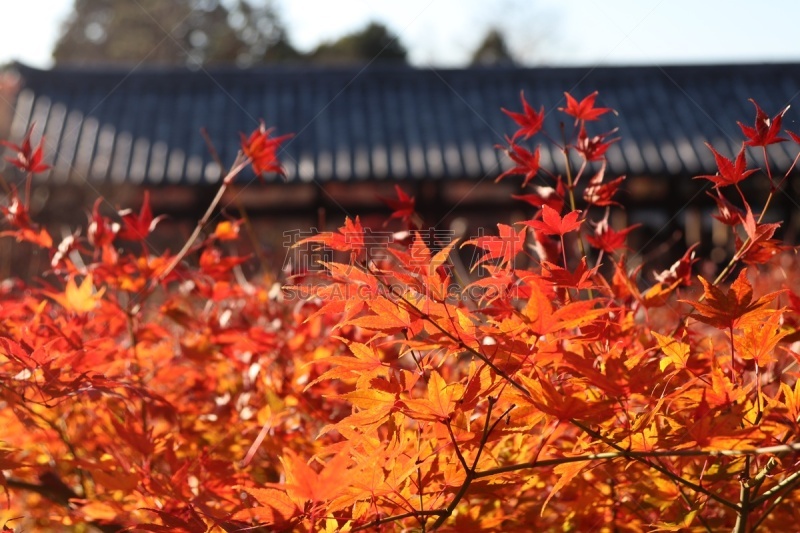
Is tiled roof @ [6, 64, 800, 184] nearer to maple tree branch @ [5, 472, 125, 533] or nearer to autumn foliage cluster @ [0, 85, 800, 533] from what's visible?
autumn foliage cluster @ [0, 85, 800, 533]

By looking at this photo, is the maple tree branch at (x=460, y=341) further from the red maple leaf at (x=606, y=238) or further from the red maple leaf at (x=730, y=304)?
the red maple leaf at (x=606, y=238)

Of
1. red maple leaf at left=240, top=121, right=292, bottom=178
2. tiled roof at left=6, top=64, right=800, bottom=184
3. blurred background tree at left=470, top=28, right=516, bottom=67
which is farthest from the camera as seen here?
blurred background tree at left=470, top=28, right=516, bottom=67

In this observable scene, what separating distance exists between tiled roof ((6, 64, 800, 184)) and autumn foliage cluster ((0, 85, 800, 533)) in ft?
18.6

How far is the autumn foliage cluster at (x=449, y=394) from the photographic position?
0.88 meters

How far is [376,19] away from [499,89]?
493 inches

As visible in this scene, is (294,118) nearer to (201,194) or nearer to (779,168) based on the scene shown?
(201,194)

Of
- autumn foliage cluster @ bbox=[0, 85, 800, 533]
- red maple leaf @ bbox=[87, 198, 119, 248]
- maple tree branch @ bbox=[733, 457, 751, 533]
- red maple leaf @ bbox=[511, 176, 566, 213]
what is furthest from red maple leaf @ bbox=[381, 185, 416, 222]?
maple tree branch @ bbox=[733, 457, 751, 533]

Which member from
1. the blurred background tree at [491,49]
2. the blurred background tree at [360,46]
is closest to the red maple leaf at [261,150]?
the blurred background tree at [360,46]

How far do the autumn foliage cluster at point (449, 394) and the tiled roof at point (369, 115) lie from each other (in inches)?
223

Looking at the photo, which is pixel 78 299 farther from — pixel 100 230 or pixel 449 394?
pixel 449 394

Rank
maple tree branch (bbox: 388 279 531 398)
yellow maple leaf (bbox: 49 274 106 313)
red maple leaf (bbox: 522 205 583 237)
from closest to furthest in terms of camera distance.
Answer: maple tree branch (bbox: 388 279 531 398) → red maple leaf (bbox: 522 205 583 237) → yellow maple leaf (bbox: 49 274 106 313)

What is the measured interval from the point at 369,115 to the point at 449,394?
7.88 m

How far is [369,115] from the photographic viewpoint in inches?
336

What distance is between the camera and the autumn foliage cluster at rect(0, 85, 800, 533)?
0.88m
